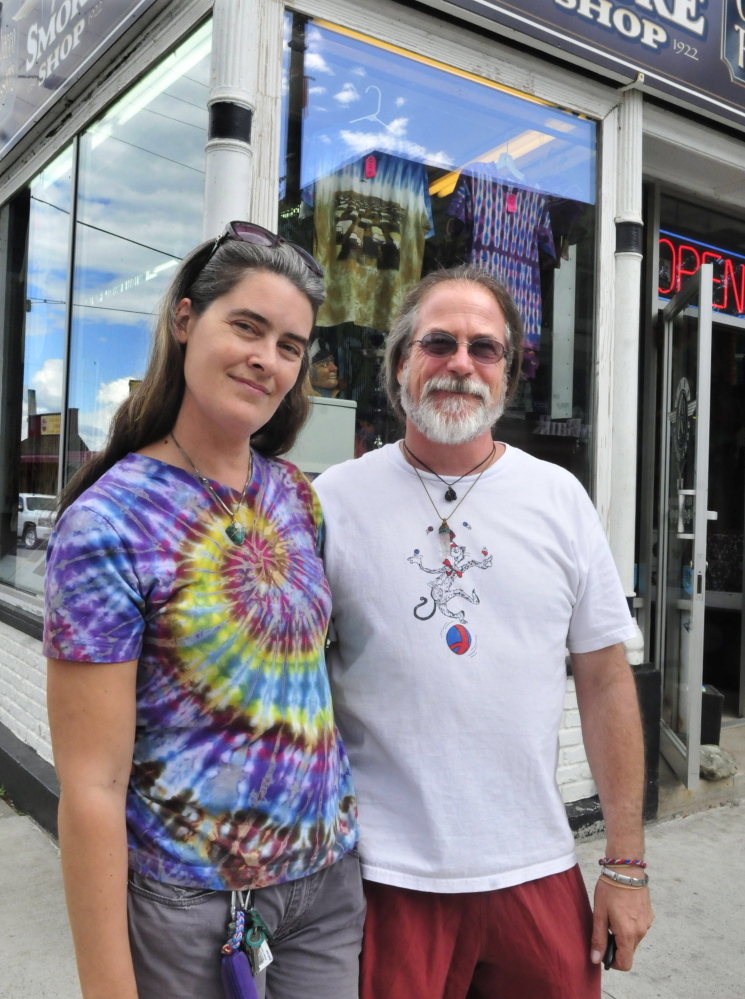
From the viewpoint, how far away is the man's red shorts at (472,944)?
1498 millimetres

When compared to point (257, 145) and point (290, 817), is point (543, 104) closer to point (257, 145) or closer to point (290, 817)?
point (257, 145)

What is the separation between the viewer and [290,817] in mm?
1276

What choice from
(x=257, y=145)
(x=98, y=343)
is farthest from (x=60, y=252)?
(x=257, y=145)

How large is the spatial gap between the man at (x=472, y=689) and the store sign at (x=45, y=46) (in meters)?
2.80

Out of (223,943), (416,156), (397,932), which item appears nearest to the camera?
(223,943)

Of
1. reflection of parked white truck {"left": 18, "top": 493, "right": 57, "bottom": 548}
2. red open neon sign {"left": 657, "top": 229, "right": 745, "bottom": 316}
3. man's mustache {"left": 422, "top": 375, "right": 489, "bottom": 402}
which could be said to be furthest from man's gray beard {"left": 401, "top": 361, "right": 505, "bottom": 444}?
red open neon sign {"left": 657, "top": 229, "right": 745, "bottom": 316}

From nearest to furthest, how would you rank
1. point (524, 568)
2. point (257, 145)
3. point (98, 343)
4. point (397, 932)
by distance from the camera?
1. point (397, 932)
2. point (524, 568)
3. point (257, 145)
4. point (98, 343)

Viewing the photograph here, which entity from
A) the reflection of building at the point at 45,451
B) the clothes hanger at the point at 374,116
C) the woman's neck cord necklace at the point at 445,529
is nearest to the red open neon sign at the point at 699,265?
the clothes hanger at the point at 374,116

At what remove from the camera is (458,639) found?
156 centimetres

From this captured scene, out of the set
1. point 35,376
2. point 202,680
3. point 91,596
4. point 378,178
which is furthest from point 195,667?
point 35,376

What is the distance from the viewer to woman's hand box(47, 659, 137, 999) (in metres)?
1.14

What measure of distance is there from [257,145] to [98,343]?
69.0 inches

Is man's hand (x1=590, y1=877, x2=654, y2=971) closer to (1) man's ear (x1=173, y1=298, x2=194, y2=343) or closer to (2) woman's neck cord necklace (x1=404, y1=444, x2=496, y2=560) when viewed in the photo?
(2) woman's neck cord necklace (x1=404, y1=444, x2=496, y2=560)

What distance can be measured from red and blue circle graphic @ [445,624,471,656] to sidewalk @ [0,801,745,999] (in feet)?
6.04
